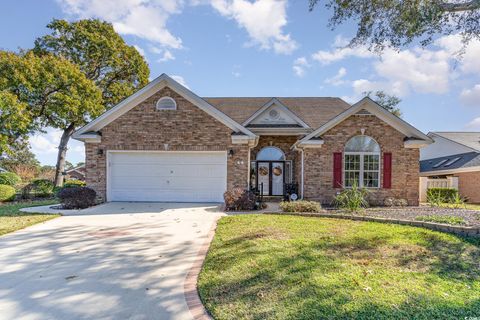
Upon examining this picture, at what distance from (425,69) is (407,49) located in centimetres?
234

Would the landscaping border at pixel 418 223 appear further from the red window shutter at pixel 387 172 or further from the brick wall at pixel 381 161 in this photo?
the red window shutter at pixel 387 172

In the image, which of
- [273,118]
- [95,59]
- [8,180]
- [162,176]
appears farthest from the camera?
[95,59]

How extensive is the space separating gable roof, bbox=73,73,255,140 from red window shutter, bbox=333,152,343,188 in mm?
4065

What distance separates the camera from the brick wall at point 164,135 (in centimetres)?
1320

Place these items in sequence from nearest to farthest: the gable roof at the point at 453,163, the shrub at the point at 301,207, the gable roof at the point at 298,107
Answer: the shrub at the point at 301,207 < the gable roof at the point at 298,107 < the gable roof at the point at 453,163

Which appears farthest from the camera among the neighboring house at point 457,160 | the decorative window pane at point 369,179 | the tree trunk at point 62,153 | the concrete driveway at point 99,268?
the tree trunk at point 62,153

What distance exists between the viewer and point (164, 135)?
43.7 ft

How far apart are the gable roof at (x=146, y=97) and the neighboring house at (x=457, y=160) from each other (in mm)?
16731

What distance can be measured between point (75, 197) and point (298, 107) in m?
14.5

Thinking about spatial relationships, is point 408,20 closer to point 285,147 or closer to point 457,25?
point 457,25

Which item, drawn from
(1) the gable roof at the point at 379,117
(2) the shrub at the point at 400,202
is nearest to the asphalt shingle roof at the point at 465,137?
(1) the gable roof at the point at 379,117

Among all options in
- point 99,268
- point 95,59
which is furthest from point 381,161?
point 95,59

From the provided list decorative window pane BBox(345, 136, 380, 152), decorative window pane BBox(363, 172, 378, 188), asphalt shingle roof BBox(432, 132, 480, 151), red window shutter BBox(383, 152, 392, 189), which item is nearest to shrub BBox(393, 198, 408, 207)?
red window shutter BBox(383, 152, 392, 189)

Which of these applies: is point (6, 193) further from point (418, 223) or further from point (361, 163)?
point (418, 223)
